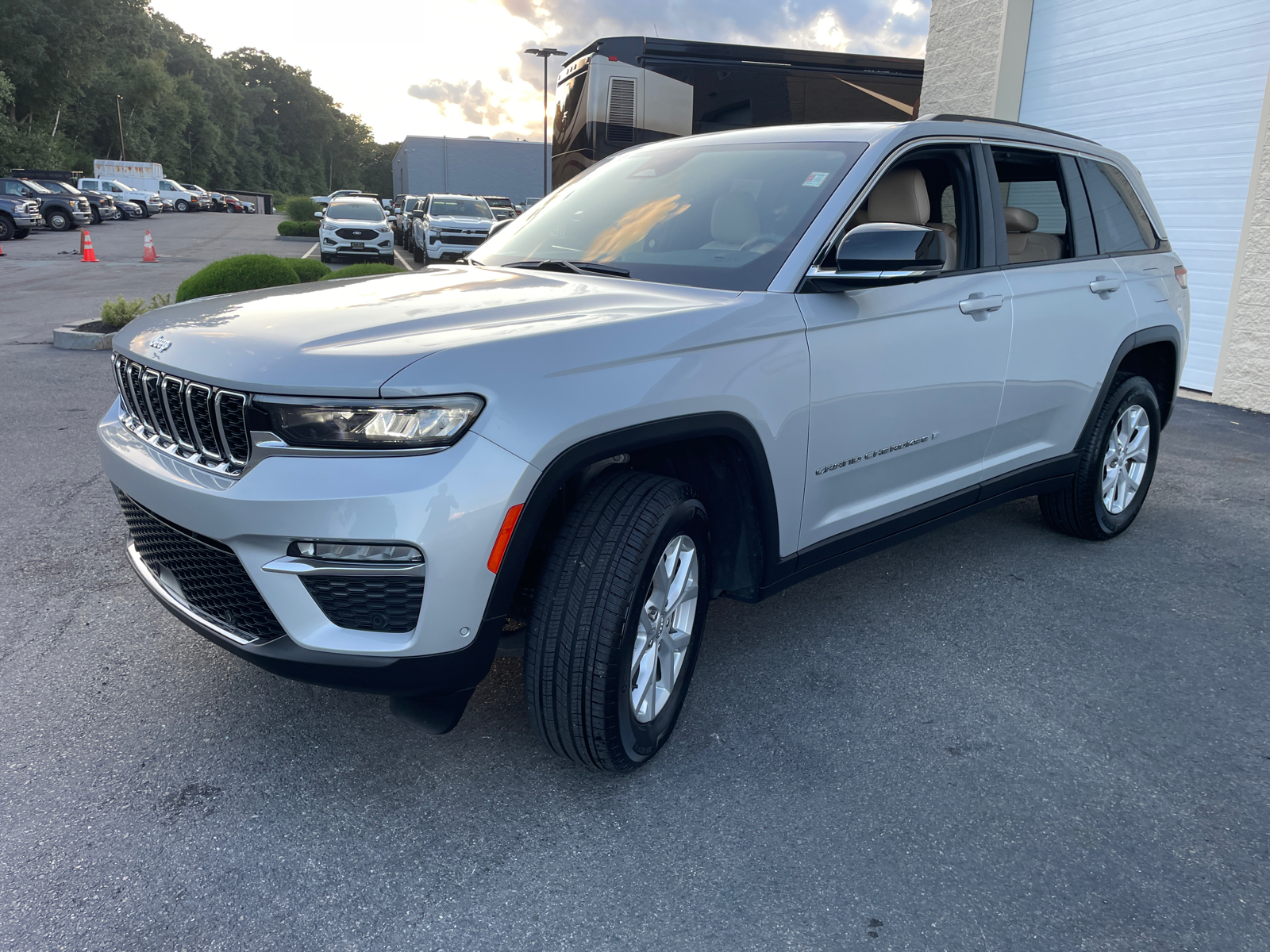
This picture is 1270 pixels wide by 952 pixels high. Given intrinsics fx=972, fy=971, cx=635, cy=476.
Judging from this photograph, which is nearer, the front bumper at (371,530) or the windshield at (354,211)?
the front bumper at (371,530)

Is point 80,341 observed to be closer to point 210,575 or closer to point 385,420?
point 210,575

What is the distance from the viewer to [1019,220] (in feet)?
13.3

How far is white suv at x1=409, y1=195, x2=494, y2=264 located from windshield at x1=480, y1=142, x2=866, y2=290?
582 inches

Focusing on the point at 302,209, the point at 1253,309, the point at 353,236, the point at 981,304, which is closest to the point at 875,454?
the point at 981,304

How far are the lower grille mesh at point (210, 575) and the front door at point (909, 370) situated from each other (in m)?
1.43

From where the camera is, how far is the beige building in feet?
27.7

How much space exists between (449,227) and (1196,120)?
13730 millimetres

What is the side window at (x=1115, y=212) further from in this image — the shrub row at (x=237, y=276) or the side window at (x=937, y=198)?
the shrub row at (x=237, y=276)

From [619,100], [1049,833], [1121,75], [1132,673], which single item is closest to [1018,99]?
[1121,75]

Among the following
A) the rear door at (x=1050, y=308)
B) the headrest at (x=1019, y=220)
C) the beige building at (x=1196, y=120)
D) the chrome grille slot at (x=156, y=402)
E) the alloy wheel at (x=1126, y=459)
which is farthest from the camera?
the beige building at (x=1196, y=120)

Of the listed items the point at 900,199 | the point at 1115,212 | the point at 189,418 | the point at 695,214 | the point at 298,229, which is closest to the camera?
the point at 189,418

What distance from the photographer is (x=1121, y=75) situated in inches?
392

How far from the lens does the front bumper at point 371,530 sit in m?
2.06

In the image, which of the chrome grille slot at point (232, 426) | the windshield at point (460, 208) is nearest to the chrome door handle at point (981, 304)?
the chrome grille slot at point (232, 426)
